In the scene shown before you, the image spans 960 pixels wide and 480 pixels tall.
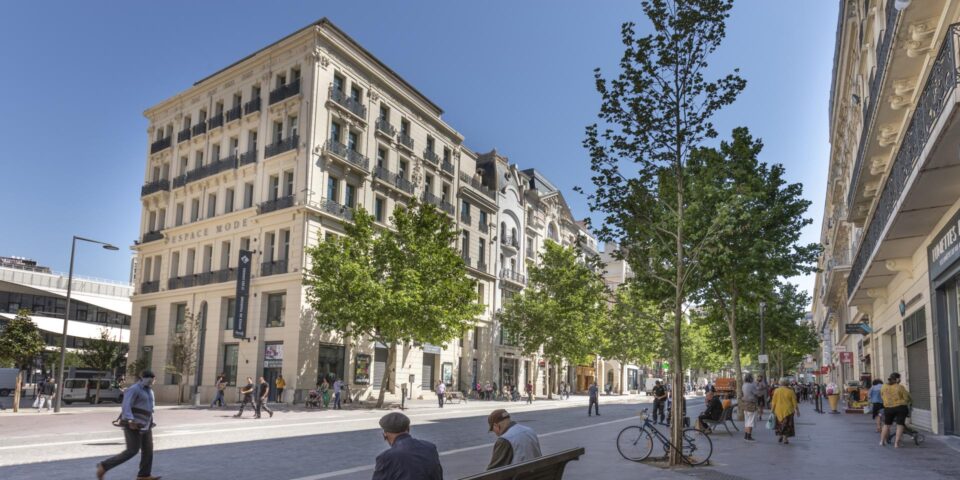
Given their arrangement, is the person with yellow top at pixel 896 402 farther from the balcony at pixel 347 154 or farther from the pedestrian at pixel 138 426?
the balcony at pixel 347 154

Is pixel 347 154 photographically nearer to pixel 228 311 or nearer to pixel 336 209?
pixel 336 209

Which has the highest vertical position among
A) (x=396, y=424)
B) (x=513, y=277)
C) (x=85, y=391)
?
(x=513, y=277)

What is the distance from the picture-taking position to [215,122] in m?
43.0

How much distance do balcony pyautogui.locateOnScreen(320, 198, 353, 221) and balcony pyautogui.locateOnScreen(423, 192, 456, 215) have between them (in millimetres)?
7701

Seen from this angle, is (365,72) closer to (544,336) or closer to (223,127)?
(223,127)

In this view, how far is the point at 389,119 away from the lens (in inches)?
1719

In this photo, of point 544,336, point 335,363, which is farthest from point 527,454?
point 544,336

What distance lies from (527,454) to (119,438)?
14.7m

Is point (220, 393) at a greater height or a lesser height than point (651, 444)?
lesser

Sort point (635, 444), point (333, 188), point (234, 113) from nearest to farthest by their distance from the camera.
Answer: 1. point (635, 444)
2. point (333, 188)
3. point (234, 113)

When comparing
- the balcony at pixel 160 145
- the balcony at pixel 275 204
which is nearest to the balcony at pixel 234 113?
the balcony at pixel 275 204

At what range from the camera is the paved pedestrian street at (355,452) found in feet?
37.0

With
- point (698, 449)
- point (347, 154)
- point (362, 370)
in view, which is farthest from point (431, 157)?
point (698, 449)

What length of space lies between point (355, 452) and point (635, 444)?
5.67 metres
